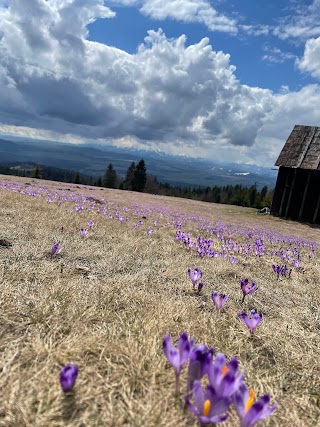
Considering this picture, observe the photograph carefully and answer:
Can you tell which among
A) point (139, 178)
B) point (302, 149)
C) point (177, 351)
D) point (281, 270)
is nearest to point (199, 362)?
point (177, 351)

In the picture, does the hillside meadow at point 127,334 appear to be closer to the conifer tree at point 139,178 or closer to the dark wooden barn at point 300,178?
the dark wooden barn at point 300,178

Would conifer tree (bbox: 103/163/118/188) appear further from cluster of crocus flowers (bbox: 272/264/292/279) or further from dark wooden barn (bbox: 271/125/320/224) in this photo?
cluster of crocus flowers (bbox: 272/264/292/279)

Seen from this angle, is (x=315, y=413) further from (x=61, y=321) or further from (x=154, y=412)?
(x=61, y=321)

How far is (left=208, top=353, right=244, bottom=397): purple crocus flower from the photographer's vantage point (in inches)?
72.9

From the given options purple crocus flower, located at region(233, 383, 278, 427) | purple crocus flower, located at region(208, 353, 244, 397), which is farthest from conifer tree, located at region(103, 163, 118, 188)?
purple crocus flower, located at region(233, 383, 278, 427)

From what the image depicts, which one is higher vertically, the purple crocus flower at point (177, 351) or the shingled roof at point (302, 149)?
the shingled roof at point (302, 149)

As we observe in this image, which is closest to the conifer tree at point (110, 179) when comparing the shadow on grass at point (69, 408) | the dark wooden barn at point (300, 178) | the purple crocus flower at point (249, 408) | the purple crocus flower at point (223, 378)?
the dark wooden barn at point (300, 178)

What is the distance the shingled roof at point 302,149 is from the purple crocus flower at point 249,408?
29.8m

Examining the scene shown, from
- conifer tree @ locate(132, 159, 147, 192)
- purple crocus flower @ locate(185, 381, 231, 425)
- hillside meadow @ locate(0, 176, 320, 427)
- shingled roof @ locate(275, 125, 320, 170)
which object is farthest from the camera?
conifer tree @ locate(132, 159, 147, 192)

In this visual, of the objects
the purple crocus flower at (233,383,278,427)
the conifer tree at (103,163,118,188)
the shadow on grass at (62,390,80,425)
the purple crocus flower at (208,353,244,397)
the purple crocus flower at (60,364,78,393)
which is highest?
the purple crocus flower at (208,353,244,397)

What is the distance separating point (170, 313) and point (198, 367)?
166 cm

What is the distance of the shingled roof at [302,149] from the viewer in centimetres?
2942

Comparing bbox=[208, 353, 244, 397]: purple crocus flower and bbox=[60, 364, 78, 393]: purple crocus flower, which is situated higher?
bbox=[208, 353, 244, 397]: purple crocus flower

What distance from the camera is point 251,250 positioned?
10.2 m
